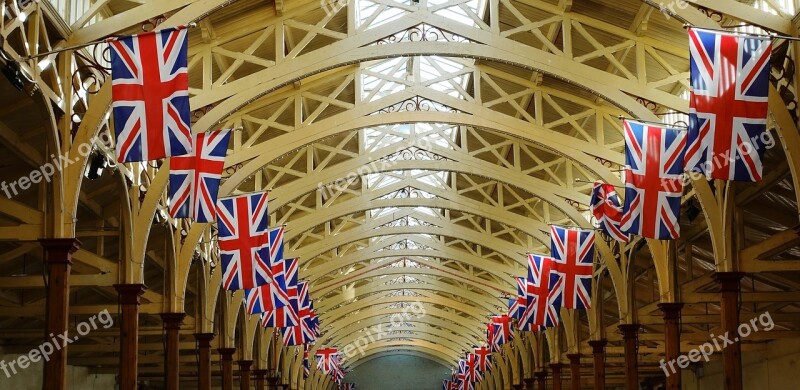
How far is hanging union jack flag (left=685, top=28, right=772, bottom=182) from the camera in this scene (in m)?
18.1

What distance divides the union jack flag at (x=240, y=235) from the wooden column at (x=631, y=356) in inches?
474

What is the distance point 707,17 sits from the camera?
21.5m

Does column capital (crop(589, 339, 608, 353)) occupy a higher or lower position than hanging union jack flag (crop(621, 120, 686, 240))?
lower

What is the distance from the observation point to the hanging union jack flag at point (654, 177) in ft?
76.1

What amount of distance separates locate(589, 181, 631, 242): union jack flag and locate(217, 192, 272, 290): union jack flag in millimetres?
8368

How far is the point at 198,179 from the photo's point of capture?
2362 centimetres

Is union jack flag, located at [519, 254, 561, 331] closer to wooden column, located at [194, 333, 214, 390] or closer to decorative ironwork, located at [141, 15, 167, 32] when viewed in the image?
wooden column, located at [194, 333, 214, 390]

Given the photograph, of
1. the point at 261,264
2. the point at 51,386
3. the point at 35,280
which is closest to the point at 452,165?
the point at 261,264

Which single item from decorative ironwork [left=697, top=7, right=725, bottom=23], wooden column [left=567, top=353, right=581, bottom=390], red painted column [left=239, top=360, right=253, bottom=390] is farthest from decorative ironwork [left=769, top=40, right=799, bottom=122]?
red painted column [left=239, top=360, right=253, bottom=390]

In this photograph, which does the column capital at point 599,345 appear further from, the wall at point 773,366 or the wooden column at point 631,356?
the wall at point 773,366

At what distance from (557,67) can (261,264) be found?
860 cm

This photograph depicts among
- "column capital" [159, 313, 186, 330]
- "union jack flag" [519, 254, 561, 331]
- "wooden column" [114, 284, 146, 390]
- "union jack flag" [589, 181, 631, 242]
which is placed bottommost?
"wooden column" [114, 284, 146, 390]

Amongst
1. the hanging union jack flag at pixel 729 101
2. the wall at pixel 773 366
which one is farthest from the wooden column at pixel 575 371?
the hanging union jack flag at pixel 729 101

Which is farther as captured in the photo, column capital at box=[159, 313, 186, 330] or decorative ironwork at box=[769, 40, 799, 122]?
column capital at box=[159, 313, 186, 330]
